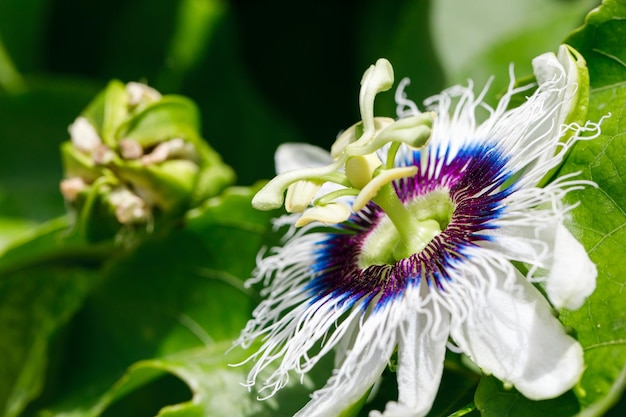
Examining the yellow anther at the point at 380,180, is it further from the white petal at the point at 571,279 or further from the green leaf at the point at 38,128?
the green leaf at the point at 38,128

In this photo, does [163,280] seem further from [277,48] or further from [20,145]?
[277,48]

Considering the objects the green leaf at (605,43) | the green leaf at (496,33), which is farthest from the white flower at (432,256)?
the green leaf at (496,33)

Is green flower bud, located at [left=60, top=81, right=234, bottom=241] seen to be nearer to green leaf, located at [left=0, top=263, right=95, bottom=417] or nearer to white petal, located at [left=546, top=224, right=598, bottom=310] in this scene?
green leaf, located at [left=0, top=263, right=95, bottom=417]

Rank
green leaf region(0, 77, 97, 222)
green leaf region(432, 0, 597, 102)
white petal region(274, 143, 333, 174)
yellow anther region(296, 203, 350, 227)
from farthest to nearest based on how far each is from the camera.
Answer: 1. green leaf region(0, 77, 97, 222)
2. green leaf region(432, 0, 597, 102)
3. white petal region(274, 143, 333, 174)
4. yellow anther region(296, 203, 350, 227)

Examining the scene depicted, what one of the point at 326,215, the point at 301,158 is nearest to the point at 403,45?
the point at 301,158

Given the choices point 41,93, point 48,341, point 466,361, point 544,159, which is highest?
point 41,93

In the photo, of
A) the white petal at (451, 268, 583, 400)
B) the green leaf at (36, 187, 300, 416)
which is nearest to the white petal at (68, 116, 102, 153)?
the green leaf at (36, 187, 300, 416)

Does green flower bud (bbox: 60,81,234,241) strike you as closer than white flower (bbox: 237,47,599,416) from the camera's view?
No

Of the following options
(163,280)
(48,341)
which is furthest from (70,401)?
(163,280)
